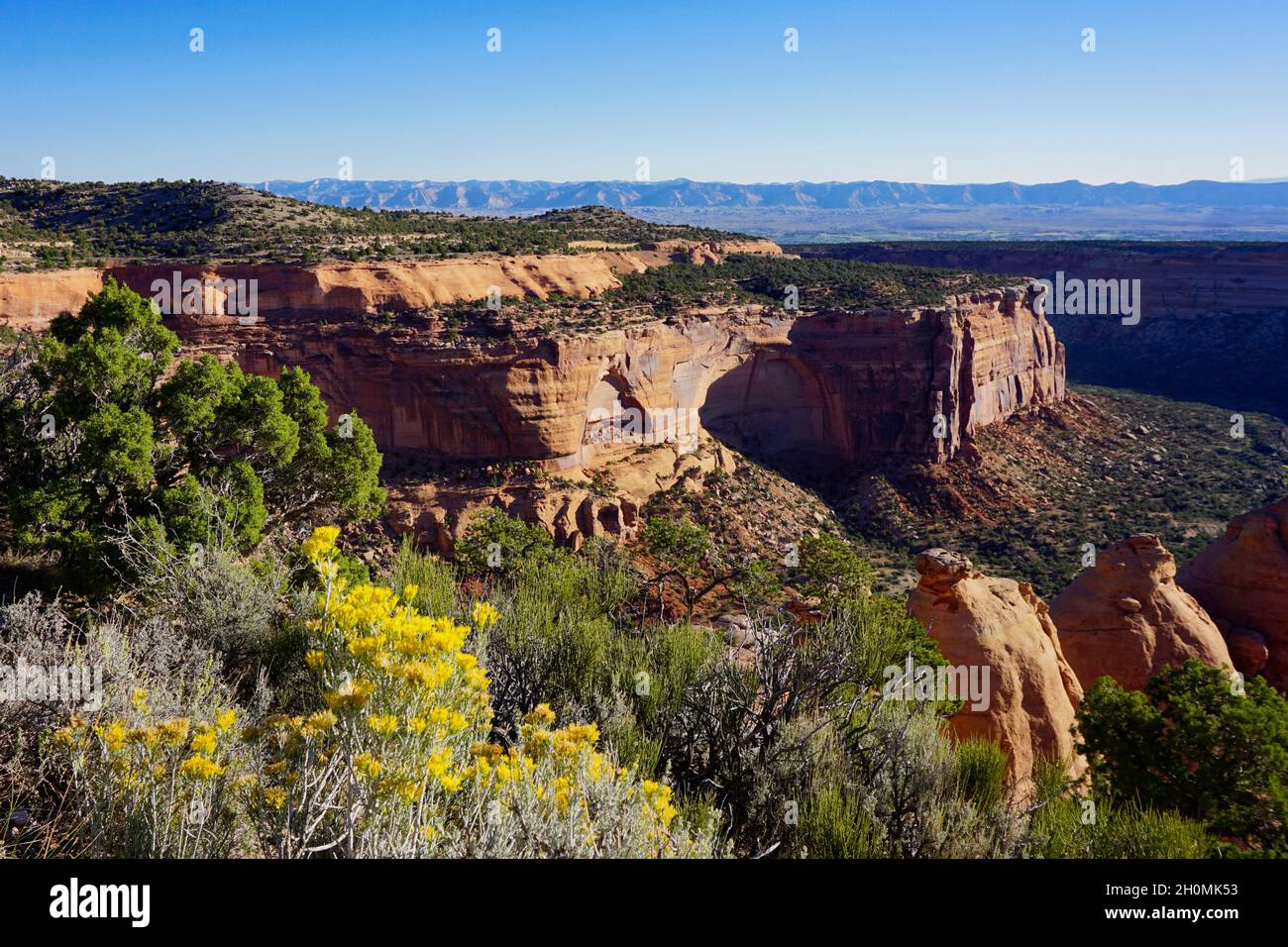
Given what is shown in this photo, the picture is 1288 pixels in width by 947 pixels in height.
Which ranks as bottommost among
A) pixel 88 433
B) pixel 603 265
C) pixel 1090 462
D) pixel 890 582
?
pixel 890 582

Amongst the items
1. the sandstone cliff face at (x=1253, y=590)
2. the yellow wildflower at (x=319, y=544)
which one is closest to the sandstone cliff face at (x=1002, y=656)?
the sandstone cliff face at (x=1253, y=590)

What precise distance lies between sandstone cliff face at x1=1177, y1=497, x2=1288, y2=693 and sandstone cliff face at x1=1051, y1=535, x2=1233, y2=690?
73.6 inches

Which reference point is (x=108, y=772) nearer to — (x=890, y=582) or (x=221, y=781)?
(x=221, y=781)

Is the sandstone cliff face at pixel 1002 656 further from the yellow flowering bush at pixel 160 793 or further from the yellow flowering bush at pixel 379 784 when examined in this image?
the yellow flowering bush at pixel 160 793

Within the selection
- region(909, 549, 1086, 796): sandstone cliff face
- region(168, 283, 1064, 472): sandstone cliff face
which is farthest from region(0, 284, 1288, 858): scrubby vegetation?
region(168, 283, 1064, 472): sandstone cliff face

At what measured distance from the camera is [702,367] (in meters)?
42.9

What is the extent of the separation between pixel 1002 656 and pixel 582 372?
24.4 m

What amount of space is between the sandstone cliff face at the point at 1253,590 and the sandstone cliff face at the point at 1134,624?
1870 millimetres

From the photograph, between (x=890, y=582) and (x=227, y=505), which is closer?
(x=227, y=505)

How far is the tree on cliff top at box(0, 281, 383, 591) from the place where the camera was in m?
13.7

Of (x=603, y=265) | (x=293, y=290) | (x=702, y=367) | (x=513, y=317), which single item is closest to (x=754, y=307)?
(x=702, y=367)

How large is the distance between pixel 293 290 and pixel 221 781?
33.0m

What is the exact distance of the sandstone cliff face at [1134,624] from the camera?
19016mm

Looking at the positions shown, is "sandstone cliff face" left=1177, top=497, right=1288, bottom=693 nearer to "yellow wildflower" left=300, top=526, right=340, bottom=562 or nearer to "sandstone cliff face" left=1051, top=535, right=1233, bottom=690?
"sandstone cliff face" left=1051, top=535, right=1233, bottom=690
